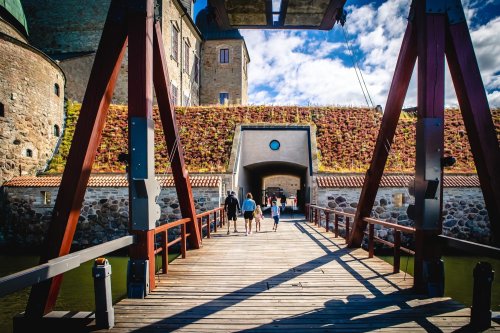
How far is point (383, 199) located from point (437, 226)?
10.0m

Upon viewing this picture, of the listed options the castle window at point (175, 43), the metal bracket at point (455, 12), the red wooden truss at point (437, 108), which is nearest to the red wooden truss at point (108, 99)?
the red wooden truss at point (437, 108)

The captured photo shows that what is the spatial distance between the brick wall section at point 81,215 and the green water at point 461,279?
864cm

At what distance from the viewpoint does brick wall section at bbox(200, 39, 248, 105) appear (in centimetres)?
3123

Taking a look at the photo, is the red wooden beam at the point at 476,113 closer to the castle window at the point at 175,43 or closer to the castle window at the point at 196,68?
the castle window at the point at 175,43

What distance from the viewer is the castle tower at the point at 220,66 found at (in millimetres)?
31219

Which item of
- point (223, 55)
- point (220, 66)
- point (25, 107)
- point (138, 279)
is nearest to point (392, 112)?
point (138, 279)

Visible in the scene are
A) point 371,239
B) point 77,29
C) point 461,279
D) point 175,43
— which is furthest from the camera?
point 175,43

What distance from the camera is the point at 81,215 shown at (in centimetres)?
1341

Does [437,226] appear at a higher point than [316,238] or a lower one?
higher

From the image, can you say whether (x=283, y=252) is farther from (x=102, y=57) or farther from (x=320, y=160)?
(x=320, y=160)

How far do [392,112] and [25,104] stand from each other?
16358 millimetres

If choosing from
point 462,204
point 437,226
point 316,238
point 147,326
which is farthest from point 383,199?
point 147,326

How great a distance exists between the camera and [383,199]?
13445mm

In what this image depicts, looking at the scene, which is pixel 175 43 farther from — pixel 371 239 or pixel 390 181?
pixel 371 239
